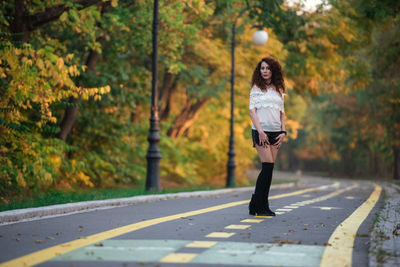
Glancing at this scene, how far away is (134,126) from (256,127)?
15.9m

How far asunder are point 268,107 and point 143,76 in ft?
49.4

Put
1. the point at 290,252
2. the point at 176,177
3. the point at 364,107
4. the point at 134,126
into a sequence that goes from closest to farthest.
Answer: the point at 290,252 → the point at 134,126 → the point at 176,177 → the point at 364,107

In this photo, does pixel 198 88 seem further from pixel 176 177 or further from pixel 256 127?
pixel 256 127

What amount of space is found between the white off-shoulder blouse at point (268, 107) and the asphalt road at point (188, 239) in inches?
54.3

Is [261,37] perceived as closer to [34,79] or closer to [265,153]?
[34,79]

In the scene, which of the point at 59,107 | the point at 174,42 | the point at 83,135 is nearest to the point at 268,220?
the point at 174,42

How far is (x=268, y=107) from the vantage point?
9430 millimetres

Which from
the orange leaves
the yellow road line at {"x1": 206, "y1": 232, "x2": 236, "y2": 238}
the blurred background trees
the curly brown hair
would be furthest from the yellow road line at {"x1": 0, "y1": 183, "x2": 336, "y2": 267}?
the orange leaves

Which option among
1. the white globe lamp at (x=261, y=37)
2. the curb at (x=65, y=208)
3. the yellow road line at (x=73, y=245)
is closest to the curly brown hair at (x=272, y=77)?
the yellow road line at (x=73, y=245)

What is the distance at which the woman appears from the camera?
9414 millimetres

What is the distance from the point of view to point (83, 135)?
23.5m

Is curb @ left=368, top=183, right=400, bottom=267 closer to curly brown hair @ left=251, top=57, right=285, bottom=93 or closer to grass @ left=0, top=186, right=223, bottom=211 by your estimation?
curly brown hair @ left=251, top=57, right=285, bottom=93

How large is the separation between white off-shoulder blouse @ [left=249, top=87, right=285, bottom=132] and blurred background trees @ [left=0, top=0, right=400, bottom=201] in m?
4.30

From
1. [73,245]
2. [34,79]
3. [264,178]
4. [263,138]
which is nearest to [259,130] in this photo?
[263,138]
